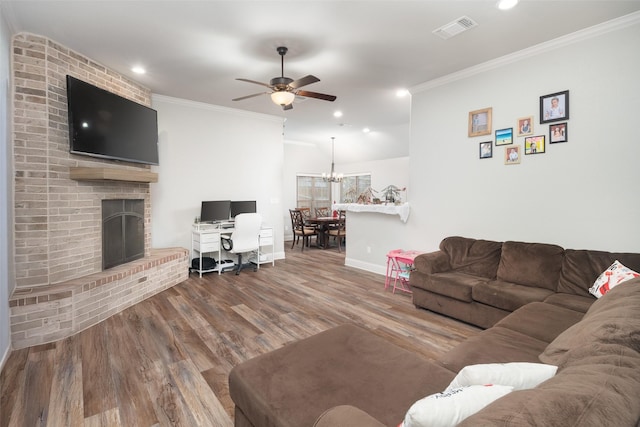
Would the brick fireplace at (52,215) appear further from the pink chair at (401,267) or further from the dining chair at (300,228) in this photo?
the dining chair at (300,228)

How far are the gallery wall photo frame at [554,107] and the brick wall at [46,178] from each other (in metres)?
4.99

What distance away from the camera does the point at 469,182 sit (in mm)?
3875

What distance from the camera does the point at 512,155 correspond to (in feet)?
11.4

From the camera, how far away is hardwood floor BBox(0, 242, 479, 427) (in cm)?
188

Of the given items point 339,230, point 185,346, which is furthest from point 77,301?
point 339,230

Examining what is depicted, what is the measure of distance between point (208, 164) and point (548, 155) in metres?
4.87

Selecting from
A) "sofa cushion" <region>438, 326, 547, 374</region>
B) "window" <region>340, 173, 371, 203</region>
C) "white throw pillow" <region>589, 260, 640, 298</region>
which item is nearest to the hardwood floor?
"sofa cushion" <region>438, 326, 547, 374</region>

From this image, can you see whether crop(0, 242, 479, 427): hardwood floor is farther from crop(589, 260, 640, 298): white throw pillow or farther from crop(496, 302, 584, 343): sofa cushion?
crop(589, 260, 640, 298): white throw pillow

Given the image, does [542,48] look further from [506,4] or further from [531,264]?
[531,264]

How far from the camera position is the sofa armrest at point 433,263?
3434mm

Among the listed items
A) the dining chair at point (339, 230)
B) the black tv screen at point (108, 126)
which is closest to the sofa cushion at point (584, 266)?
the dining chair at point (339, 230)

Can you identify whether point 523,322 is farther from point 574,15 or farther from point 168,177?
point 168,177

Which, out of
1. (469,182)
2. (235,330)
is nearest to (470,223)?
(469,182)

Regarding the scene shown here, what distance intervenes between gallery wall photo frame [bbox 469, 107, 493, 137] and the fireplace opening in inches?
179
